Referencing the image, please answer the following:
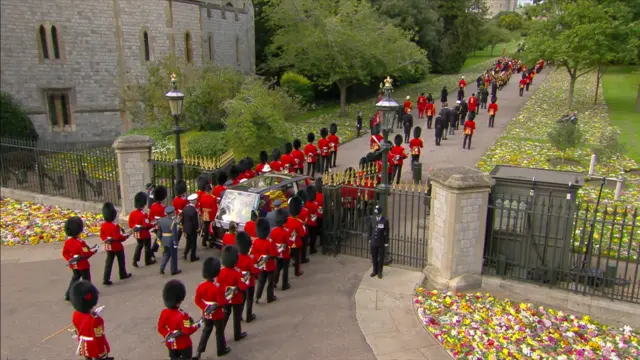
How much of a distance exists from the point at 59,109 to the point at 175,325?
21.8 meters

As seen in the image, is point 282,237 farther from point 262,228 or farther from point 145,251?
point 145,251

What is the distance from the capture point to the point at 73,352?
23.9ft

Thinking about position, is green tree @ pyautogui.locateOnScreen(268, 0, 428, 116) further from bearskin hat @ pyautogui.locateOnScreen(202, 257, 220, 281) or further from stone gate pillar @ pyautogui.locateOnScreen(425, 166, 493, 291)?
bearskin hat @ pyautogui.locateOnScreen(202, 257, 220, 281)

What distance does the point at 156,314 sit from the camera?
841cm

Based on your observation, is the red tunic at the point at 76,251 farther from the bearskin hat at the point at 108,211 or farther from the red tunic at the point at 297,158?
the red tunic at the point at 297,158

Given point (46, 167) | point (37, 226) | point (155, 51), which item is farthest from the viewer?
point (155, 51)

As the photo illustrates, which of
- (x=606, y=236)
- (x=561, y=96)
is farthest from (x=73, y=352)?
(x=561, y=96)

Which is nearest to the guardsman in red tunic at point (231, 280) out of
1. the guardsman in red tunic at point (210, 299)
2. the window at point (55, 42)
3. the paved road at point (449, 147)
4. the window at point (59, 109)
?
the guardsman in red tunic at point (210, 299)

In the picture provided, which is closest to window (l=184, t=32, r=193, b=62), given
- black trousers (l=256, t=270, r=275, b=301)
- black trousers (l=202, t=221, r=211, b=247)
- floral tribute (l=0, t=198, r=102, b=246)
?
floral tribute (l=0, t=198, r=102, b=246)

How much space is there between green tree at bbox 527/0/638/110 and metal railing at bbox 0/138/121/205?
76.5 ft

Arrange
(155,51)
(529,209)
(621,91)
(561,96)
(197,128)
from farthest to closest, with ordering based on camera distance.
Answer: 1. (621,91)
2. (561,96)
3. (155,51)
4. (197,128)
5. (529,209)

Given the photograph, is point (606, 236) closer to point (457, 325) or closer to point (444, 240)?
point (444, 240)

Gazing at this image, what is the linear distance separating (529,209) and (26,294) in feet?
31.0

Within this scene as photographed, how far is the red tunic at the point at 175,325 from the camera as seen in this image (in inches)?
239
